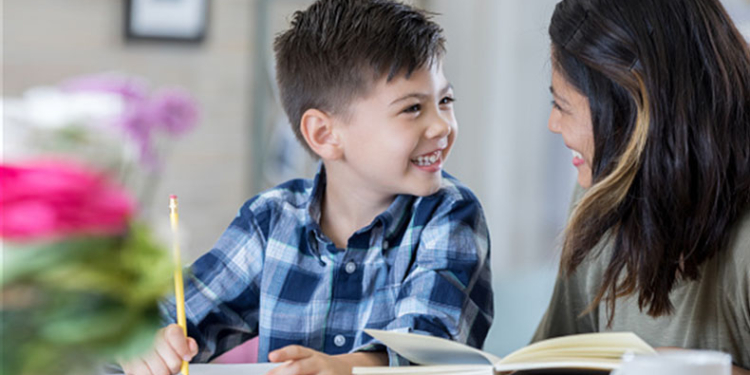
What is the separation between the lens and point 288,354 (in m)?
0.95

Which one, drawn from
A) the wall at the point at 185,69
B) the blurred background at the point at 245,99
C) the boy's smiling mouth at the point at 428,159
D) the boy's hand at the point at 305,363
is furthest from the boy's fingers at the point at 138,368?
the wall at the point at 185,69

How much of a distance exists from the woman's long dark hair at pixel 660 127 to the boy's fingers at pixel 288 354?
0.43m

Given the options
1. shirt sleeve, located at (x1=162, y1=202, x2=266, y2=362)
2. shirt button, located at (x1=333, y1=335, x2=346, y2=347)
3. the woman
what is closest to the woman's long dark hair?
the woman

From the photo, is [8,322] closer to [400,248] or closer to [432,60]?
[400,248]

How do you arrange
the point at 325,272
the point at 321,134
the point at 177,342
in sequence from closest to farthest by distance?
the point at 177,342 < the point at 325,272 < the point at 321,134

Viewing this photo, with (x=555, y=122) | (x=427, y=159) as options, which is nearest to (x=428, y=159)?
(x=427, y=159)

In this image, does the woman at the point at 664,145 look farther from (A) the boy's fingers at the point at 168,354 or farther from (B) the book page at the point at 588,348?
(A) the boy's fingers at the point at 168,354

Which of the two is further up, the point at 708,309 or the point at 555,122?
the point at 555,122

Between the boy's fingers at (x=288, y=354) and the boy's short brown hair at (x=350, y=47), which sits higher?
the boy's short brown hair at (x=350, y=47)

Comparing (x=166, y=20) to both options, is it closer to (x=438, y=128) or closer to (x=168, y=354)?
(x=438, y=128)

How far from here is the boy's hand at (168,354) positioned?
100 cm

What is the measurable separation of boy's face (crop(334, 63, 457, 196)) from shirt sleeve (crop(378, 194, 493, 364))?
0.23 ft

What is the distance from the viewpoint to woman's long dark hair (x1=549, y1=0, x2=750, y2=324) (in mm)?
1067

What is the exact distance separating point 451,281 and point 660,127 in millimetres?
358
